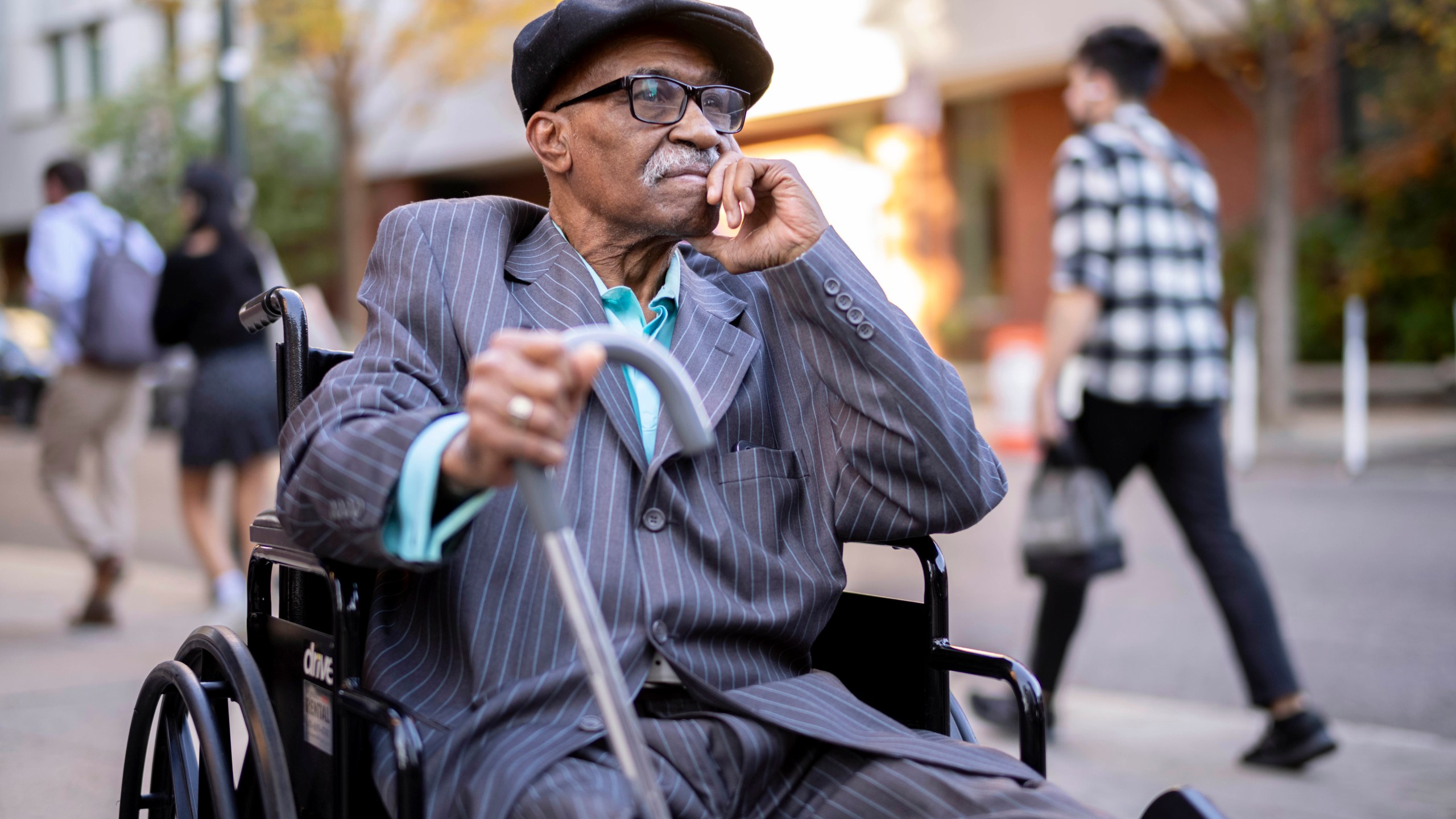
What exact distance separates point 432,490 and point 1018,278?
18.6 m

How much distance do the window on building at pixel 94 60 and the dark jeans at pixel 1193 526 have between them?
1305 inches

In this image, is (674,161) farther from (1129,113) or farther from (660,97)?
(1129,113)

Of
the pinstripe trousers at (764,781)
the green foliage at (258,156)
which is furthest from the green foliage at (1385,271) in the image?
the green foliage at (258,156)

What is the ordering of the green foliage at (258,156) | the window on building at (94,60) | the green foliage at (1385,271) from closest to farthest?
the green foliage at (1385,271) → the green foliage at (258,156) → the window on building at (94,60)

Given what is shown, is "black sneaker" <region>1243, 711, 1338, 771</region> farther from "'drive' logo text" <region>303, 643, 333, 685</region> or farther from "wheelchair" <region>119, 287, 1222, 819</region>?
"'drive' logo text" <region>303, 643, 333, 685</region>

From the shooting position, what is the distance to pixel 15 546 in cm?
899

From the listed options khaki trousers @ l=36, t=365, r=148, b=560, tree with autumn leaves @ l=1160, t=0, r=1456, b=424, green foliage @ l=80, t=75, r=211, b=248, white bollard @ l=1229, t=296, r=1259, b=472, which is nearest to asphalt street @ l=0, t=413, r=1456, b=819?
khaki trousers @ l=36, t=365, r=148, b=560

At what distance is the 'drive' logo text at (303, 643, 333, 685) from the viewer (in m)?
1.92

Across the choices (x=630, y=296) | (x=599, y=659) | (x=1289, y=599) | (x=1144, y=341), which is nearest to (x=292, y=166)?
(x=1289, y=599)

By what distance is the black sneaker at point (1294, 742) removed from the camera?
3.85 meters

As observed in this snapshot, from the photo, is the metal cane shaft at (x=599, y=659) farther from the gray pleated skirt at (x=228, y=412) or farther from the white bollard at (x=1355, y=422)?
the white bollard at (x=1355, y=422)

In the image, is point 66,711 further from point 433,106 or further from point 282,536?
point 433,106

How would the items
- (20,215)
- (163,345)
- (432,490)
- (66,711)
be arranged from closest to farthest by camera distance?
(432,490) < (66,711) < (163,345) < (20,215)

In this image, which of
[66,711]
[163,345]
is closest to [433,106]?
[163,345]
